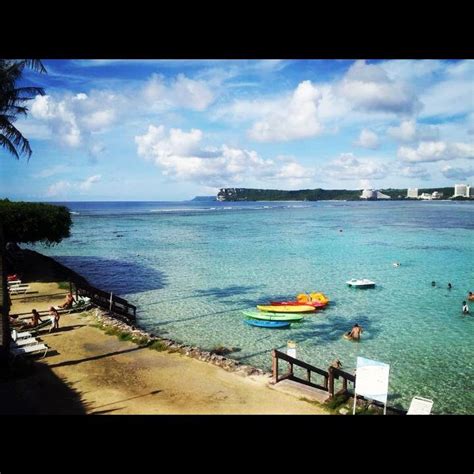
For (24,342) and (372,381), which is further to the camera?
(24,342)

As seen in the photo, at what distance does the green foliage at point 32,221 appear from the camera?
27.4 m

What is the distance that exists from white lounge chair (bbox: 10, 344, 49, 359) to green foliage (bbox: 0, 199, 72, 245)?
16.8 m

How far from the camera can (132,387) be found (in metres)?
10.8

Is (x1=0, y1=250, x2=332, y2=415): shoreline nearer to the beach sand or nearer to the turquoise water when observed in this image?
the beach sand

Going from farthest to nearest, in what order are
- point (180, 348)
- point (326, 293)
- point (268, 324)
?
point (326, 293) < point (268, 324) < point (180, 348)

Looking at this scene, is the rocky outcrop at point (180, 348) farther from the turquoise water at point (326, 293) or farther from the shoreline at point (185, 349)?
the turquoise water at point (326, 293)

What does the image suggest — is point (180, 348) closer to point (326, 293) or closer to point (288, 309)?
point (288, 309)

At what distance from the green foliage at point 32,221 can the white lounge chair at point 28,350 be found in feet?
55.1

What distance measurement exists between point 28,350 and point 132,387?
165 inches

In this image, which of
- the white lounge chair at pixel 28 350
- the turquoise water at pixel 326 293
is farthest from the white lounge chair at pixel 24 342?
the turquoise water at pixel 326 293

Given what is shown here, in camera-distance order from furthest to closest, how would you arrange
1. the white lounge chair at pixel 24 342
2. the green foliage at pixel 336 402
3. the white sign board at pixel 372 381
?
the white lounge chair at pixel 24 342 → the green foliage at pixel 336 402 → the white sign board at pixel 372 381

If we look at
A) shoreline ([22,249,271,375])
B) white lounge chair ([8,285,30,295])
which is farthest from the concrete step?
white lounge chair ([8,285,30,295])

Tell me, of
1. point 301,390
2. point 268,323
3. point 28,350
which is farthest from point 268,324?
point 28,350
